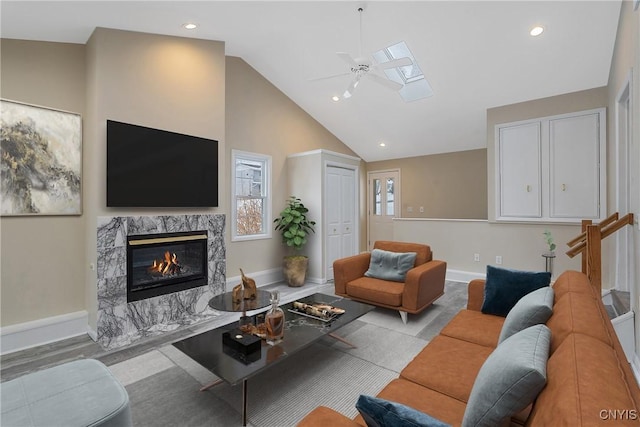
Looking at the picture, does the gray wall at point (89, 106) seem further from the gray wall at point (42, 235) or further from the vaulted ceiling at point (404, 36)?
the vaulted ceiling at point (404, 36)

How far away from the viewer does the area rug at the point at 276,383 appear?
1903mm

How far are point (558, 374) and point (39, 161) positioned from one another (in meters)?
4.16

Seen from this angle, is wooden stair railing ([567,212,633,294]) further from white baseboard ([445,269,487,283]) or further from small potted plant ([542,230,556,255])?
white baseboard ([445,269,487,283])

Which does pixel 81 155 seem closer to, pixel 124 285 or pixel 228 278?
pixel 124 285

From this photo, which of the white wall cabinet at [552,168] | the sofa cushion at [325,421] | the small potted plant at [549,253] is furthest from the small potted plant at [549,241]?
the sofa cushion at [325,421]

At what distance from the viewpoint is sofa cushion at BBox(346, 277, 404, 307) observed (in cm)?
332

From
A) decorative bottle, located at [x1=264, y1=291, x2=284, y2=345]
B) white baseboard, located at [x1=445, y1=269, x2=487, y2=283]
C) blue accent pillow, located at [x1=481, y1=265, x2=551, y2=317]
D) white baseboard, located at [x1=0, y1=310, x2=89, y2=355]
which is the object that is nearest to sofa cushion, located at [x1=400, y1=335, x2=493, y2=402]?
blue accent pillow, located at [x1=481, y1=265, x2=551, y2=317]

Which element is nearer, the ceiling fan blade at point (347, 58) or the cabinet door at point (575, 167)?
the ceiling fan blade at point (347, 58)

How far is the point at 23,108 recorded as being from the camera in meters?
2.87

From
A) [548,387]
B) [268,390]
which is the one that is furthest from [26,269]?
[548,387]

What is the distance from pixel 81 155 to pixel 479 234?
5701mm

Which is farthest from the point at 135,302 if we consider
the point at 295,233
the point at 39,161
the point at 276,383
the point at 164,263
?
the point at 295,233

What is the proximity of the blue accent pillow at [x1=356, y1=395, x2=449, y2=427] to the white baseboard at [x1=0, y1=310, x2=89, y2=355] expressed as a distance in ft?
11.8

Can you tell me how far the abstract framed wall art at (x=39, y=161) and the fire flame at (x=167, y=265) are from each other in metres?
0.97
